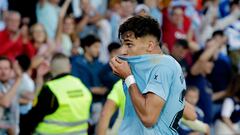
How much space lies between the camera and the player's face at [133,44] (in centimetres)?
561

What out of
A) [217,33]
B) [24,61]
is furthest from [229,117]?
[24,61]

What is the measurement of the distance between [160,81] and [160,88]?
5cm

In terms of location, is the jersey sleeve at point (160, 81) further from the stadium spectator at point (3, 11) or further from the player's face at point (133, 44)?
the stadium spectator at point (3, 11)

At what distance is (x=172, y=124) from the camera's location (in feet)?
18.5

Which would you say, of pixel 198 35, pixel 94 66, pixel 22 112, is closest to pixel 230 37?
pixel 198 35

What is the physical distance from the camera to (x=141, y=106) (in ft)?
17.7

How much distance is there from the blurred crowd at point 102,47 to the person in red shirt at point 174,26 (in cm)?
2

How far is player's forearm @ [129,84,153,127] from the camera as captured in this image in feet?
17.7

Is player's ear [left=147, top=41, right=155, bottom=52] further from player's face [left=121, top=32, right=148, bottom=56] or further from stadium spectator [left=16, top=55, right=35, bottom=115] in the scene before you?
stadium spectator [left=16, top=55, right=35, bottom=115]

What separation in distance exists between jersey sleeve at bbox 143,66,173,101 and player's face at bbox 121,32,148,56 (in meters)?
0.17

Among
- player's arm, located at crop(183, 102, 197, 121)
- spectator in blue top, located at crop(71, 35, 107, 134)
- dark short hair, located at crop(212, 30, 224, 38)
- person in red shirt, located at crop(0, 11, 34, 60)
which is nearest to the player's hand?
player's arm, located at crop(183, 102, 197, 121)

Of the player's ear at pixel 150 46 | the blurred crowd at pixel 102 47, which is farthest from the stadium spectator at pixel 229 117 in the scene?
the player's ear at pixel 150 46

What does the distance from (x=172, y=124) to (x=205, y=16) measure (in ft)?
33.7

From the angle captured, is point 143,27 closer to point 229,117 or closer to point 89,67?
point 89,67
